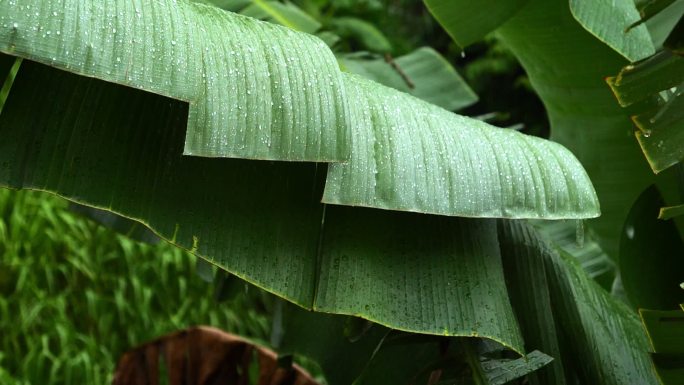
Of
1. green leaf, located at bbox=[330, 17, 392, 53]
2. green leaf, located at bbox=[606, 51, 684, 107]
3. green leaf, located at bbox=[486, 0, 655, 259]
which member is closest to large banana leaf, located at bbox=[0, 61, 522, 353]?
green leaf, located at bbox=[606, 51, 684, 107]

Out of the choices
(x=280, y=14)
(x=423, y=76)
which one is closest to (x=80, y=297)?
(x=280, y=14)

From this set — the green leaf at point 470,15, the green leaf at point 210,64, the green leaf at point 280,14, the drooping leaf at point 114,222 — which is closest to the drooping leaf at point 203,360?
the drooping leaf at point 114,222

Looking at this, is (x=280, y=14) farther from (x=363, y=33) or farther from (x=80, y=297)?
(x=363, y=33)

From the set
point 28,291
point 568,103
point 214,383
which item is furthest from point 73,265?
point 568,103

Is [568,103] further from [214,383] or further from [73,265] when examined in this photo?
[73,265]

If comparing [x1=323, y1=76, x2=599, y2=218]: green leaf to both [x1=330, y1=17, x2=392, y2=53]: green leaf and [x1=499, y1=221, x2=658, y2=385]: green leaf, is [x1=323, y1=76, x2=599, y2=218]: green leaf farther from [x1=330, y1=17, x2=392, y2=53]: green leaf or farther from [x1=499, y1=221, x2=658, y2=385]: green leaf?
[x1=330, y1=17, x2=392, y2=53]: green leaf

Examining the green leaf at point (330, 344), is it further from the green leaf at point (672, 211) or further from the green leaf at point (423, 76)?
the green leaf at point (423, 76)
